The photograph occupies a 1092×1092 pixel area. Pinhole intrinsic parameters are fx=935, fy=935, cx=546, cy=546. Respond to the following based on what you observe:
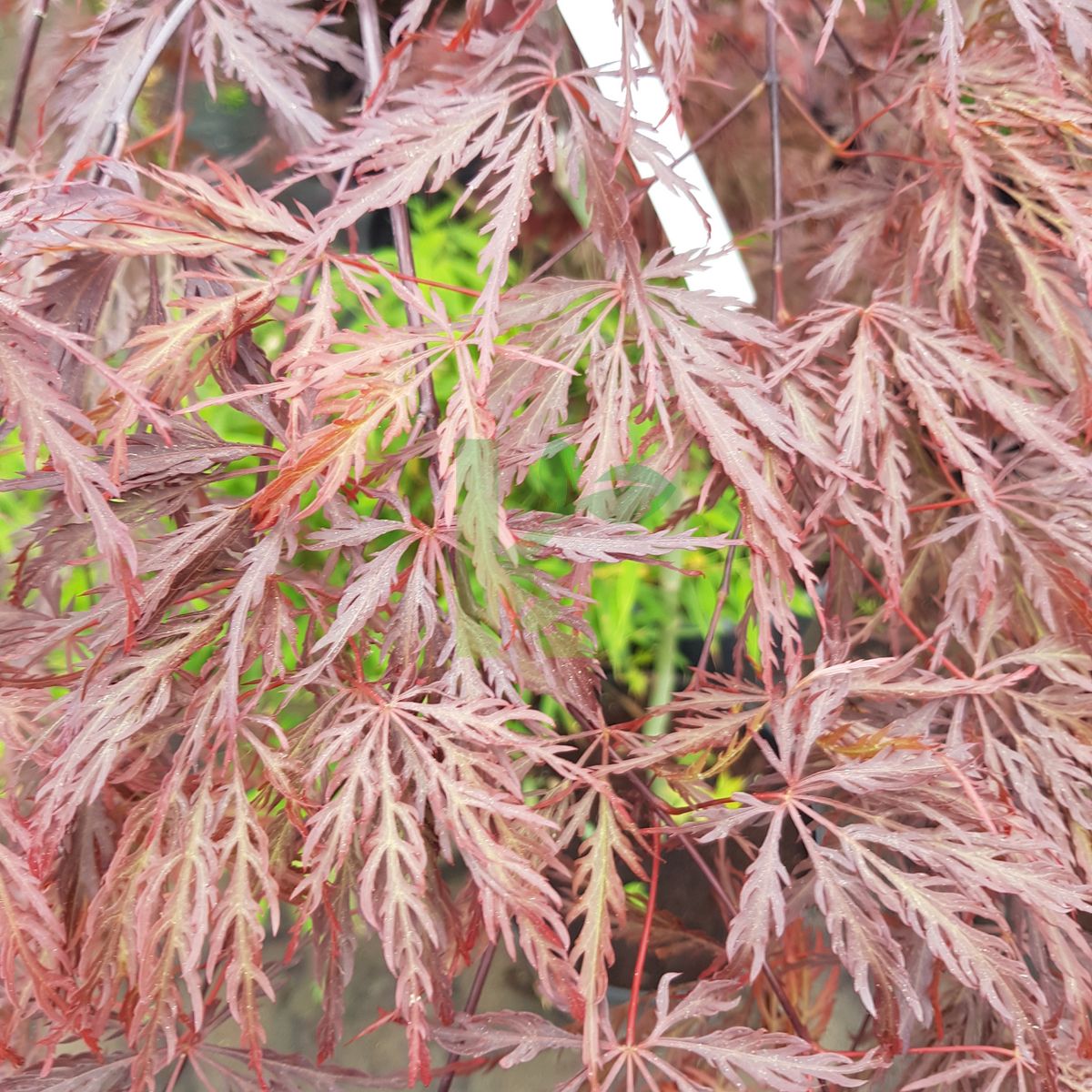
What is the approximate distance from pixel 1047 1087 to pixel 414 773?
37cm

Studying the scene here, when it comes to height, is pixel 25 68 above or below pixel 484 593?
above

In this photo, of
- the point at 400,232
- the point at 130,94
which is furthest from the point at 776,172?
the point at 130,94

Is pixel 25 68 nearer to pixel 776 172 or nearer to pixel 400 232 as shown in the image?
pixel 400 232

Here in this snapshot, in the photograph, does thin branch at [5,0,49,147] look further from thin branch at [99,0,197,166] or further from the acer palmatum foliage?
thin branch at [99,0,197,166]

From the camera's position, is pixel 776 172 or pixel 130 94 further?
pixel 776 172

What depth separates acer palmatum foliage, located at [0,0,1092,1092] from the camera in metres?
0.43

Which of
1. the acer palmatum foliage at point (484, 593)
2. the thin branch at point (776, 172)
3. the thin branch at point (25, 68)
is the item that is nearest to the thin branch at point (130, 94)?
the acer palmatum foliage at point (484, 593)

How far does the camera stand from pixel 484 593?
1.71 feet

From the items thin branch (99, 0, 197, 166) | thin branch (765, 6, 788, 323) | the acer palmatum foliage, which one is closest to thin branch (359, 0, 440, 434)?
the acer palmatum foliage

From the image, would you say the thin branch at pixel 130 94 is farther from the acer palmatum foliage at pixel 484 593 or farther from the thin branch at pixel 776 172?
the thin branch at pixel 776 172

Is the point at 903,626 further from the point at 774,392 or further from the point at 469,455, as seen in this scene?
the point at 469,455

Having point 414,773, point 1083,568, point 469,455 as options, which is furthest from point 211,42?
point 1083,568

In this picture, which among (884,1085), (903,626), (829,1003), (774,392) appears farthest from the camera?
(829,1003)

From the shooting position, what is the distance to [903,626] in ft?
2.84
